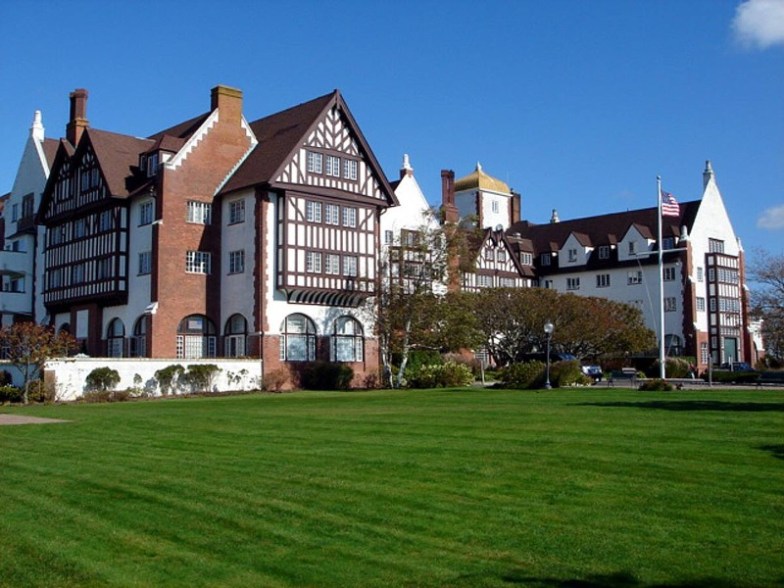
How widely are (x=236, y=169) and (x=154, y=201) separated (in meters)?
4.65

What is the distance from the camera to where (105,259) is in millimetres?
49281

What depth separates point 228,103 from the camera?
48375 millimetres

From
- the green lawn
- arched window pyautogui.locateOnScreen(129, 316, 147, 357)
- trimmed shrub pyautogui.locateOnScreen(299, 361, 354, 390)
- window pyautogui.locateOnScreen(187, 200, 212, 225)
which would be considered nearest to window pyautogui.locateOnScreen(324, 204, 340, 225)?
window pyautogui.locateOnScreen(187, 200, 212, 225)

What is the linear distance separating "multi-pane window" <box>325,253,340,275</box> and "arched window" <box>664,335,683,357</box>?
115ft

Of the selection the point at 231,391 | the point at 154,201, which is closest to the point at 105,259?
the point at 154,201

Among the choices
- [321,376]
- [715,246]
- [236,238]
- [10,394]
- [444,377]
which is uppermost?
[715,246]

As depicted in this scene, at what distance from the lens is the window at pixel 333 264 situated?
46.6m

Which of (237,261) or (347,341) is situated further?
(347,341)

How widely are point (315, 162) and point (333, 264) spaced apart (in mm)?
5263

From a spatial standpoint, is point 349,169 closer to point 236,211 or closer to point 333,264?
point 333,264

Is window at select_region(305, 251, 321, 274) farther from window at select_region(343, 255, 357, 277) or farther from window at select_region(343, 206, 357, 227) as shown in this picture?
window at select_region(343, 206, 357, 227)

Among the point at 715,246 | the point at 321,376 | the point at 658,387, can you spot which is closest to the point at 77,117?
the point at 321,376

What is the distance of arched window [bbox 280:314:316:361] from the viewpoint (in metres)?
45.4

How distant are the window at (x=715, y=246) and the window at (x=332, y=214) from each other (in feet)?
128
